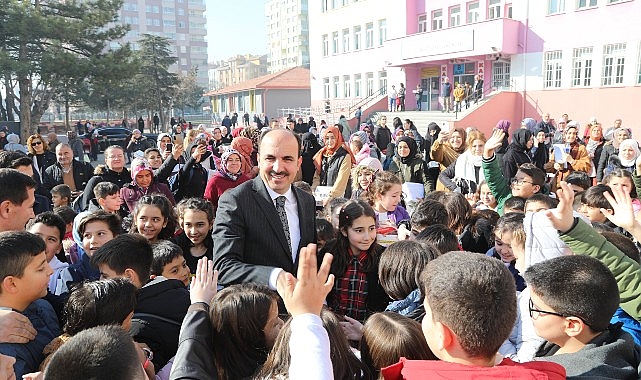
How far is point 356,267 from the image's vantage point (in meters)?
3.12

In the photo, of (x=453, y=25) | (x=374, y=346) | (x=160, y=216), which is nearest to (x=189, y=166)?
(x=160, y=216)

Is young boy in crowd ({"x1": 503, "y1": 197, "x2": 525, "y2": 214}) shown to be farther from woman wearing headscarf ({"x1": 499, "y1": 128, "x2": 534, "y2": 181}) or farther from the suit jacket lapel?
the suit jacket lapel

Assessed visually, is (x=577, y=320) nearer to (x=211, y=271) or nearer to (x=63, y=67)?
(x=211, y=271)

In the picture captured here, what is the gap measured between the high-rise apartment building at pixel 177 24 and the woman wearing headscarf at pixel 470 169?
9218 cm

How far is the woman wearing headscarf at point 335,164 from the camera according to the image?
19.7ft

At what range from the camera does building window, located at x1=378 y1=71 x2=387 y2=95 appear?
3073 cm

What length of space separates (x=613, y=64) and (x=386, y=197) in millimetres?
19356

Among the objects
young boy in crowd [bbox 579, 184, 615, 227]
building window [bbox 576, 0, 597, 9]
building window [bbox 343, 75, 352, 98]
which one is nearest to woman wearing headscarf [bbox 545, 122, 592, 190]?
young boy in crowd [bbox 579, 184, 615, 227]

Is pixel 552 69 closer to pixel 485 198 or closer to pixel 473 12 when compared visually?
pixel 473 12

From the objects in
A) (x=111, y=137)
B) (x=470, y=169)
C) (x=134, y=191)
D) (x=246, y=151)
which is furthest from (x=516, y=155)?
(x=111, y=137)

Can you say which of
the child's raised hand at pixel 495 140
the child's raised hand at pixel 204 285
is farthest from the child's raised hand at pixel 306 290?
the child's raised hand at pixel 495 140

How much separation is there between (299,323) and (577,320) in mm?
1167

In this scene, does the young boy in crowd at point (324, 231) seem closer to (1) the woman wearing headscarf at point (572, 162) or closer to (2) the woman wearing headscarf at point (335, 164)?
(2) the woman wearing headscarf at point (335, 164)

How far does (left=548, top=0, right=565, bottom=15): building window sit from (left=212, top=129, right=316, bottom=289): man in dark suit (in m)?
22.3
